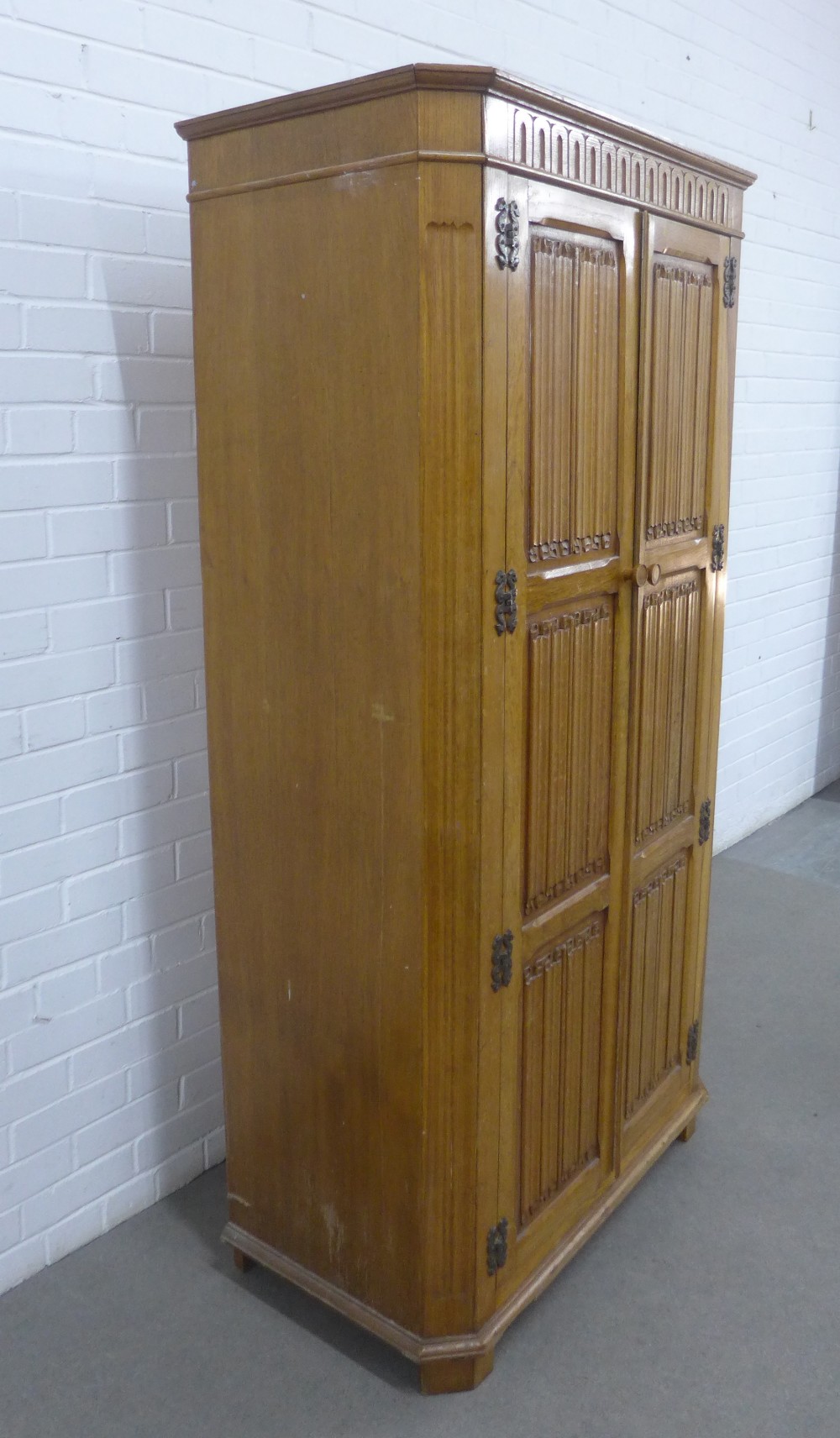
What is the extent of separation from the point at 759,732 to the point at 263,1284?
3.13 meters

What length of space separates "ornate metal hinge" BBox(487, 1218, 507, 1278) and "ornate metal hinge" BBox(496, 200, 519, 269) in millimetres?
1570

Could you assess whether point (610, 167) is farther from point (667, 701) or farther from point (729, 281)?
point (667, 701)

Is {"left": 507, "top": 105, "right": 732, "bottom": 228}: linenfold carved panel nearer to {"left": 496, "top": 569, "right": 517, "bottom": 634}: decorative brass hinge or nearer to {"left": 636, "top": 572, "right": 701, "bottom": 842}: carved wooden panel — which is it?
{"left": 496, "top": 569, "right": 517, "bottom": 634}: decorative brass hinge

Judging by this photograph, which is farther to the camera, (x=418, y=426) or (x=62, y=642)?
(x=62, y=642)

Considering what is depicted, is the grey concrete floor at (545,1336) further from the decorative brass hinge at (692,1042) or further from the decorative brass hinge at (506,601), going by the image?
the decorative brass hinge at (506,601)

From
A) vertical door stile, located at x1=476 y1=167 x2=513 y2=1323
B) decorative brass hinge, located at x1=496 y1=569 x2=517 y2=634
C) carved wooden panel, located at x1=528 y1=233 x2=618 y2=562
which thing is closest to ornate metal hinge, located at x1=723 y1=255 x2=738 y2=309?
carved wooden panel, located at x1=528 y1=233 x2=618 y2=562

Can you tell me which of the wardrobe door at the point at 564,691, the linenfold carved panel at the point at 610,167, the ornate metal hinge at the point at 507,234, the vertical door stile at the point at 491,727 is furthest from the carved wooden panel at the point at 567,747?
the linenfold carved panel at the point at 610,167

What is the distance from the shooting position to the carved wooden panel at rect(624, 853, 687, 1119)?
2.41 meters

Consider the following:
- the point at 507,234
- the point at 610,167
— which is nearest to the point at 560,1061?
the point at 507,234

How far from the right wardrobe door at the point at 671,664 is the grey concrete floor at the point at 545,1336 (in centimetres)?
23

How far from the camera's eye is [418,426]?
170 centimetres

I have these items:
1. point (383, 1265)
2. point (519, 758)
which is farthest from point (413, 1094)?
point (519, 758)

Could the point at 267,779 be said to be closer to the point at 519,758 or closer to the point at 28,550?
the point at 519,758

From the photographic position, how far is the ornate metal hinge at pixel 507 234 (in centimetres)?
167
